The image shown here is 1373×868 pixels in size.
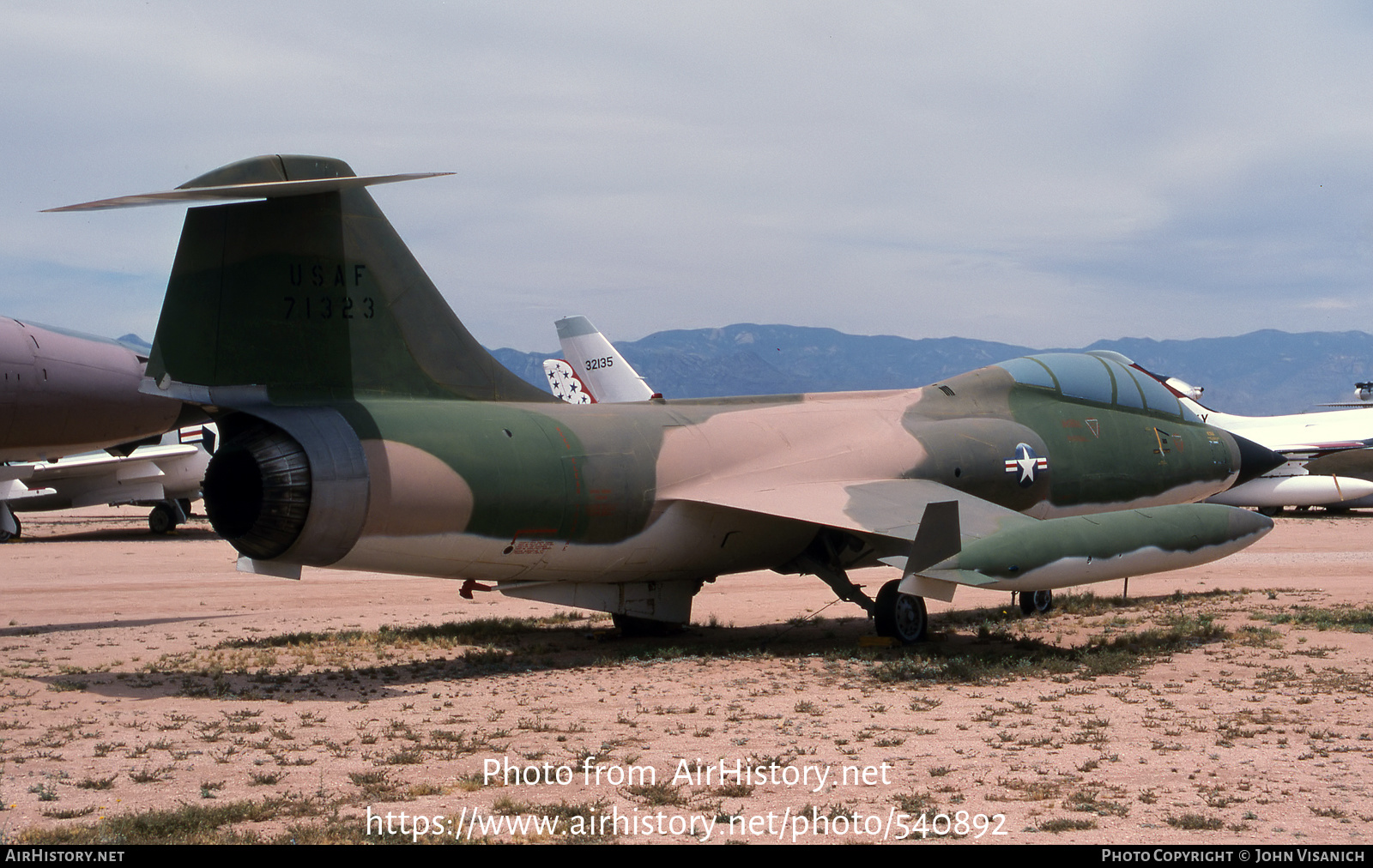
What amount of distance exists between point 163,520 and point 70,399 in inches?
1029

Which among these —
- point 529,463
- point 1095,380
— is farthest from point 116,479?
point 1095,380

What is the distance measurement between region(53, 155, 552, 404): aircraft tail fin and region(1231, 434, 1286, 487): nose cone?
11.9 metres

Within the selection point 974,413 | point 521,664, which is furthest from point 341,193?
point 974,413

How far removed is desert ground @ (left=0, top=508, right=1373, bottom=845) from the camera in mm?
5859

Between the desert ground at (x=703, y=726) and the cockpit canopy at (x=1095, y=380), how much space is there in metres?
2.86

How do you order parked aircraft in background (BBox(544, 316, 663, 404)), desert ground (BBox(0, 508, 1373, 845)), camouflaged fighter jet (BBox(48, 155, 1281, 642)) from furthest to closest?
1. parked aircraft in background (BBox(544, 316, 663, 404))
2. camouflaged fighter jet (BBox(48, 155, 1281, 642))
3. desert ground (BBox(0, 508, 1373, 845))

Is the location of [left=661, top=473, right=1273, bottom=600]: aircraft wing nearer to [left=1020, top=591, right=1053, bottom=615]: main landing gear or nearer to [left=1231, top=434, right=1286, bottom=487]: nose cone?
[left=1020, top=591, right=1053, bottom=615]: main landing gear

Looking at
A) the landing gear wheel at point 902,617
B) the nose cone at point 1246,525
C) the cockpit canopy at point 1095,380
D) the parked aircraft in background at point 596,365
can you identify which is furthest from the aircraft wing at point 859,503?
the parked aircraft in background at point 596,365

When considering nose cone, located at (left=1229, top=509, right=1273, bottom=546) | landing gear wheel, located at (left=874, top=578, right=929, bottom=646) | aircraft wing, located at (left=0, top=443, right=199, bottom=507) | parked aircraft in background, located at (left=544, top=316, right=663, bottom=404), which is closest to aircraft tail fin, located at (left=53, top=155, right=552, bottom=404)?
landing gear wheel, located at (left=874, top=578, right=929, bottom=646)

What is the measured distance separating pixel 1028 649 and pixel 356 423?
726 cm

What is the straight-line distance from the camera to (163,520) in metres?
35.8

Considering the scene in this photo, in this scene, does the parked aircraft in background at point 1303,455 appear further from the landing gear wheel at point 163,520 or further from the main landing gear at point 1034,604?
the landing gear wheel at point 163,520

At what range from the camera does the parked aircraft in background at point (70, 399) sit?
11.5 metres
